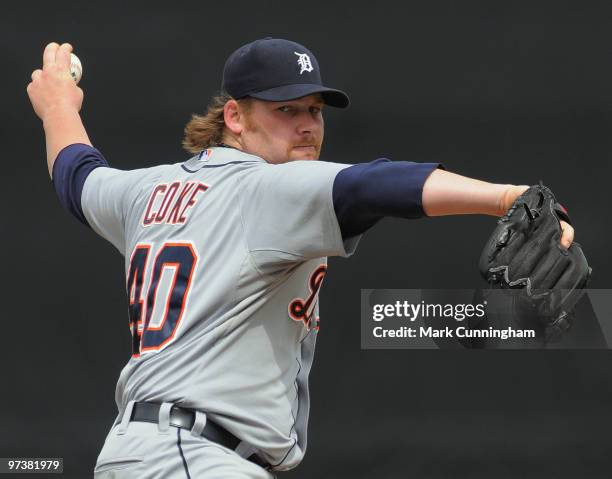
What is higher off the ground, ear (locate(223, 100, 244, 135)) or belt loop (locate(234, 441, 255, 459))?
ear (locate(223, 100, 244, 135))

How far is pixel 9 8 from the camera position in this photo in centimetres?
347

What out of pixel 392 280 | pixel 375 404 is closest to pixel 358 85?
pixel 392 280

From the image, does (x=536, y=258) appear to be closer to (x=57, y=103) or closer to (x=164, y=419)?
(x=164, y=419)

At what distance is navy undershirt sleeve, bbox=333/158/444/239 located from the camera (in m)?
1.67

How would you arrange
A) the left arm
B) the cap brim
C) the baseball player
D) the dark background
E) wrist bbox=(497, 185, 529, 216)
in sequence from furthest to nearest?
the dark background < the left arm < the cap brim < the baseball player < wrist bbox=(497, 185, 529, 216)

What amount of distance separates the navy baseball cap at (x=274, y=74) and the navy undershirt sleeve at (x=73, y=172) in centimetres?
38

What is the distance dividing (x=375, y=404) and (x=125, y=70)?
131 centimetres

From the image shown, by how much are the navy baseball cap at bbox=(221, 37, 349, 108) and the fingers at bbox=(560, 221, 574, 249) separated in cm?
65

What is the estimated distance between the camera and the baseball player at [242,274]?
5.96 feet

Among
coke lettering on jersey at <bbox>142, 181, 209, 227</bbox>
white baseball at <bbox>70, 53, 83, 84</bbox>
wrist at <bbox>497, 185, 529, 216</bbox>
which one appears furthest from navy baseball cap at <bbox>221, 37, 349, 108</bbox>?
wrist at <bbox>497, 185, 529, 216</bbox>

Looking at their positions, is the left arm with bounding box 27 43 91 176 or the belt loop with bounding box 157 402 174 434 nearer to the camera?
the belt loop with bounding box 157 402 174 434

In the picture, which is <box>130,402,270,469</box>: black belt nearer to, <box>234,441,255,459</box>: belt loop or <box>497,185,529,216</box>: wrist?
<box>234,441,255,459</box>: belt loop

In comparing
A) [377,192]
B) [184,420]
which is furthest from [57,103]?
[377,192]

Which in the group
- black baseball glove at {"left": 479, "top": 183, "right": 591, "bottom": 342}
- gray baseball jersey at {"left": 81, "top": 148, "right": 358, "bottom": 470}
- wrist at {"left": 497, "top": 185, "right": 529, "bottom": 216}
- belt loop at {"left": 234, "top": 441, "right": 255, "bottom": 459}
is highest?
wrist at {"left": 497, "top": 185, "right": 529, "bottom": 216}
